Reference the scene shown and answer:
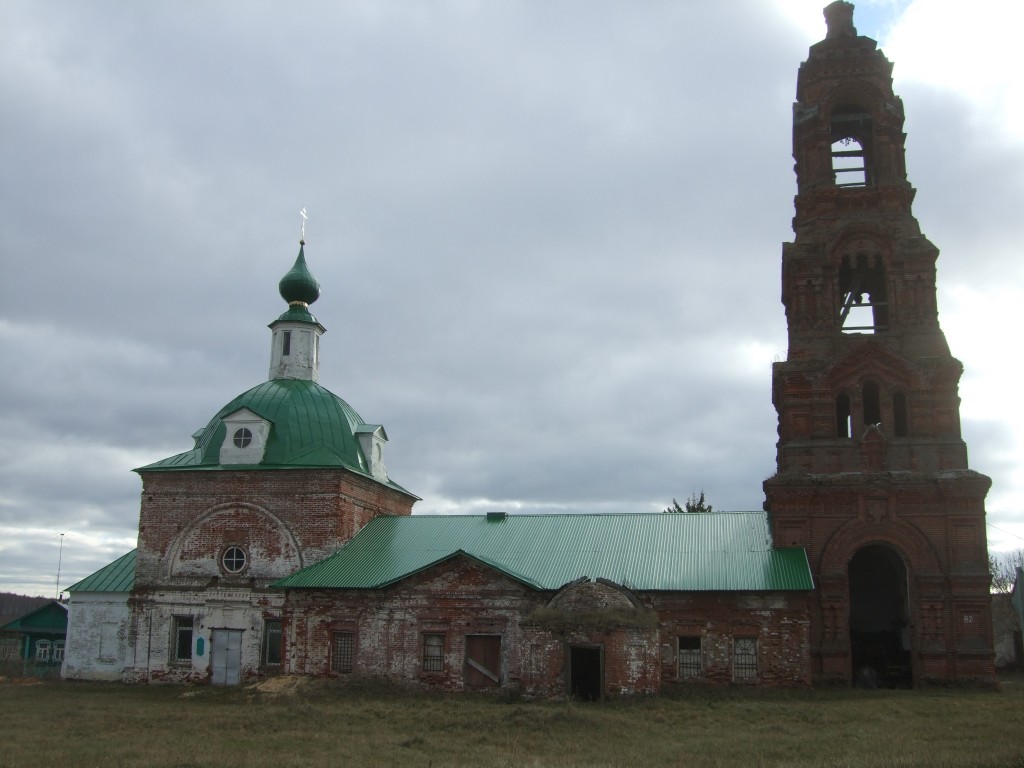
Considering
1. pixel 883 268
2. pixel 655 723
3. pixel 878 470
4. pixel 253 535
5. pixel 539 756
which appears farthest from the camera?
pixel 253 535

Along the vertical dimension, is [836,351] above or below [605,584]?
above

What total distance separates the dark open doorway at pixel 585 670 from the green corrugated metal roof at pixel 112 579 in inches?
557

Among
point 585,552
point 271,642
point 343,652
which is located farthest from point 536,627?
point 271,642

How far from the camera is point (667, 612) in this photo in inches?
886

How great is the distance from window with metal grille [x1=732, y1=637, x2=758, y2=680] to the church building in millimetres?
54

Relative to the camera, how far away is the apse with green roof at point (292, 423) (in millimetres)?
27562

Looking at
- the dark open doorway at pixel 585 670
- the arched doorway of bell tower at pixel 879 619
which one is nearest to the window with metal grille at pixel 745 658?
the arched doorway of bell tower at pixel 879 619

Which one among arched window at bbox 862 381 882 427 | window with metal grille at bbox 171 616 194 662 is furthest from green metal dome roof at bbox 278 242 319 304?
arched window at bbox 862 381 882 427

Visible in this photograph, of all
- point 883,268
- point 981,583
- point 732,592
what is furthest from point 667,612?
point 883,268

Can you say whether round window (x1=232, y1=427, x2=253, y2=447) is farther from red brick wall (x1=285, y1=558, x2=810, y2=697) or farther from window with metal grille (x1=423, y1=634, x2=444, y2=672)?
window with metal grille (x1=423, y1=634, x2=444, y2=672)

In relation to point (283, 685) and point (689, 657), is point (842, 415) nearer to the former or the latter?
point (689, 657)

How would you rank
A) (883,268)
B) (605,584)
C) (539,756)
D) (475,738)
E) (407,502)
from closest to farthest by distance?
1. (539,756)
2. (475,738)
3. (605,584)
4. (883,268)
5. (407,502)

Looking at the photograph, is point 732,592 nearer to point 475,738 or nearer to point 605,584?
point 605,584

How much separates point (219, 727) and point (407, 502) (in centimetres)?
1493
